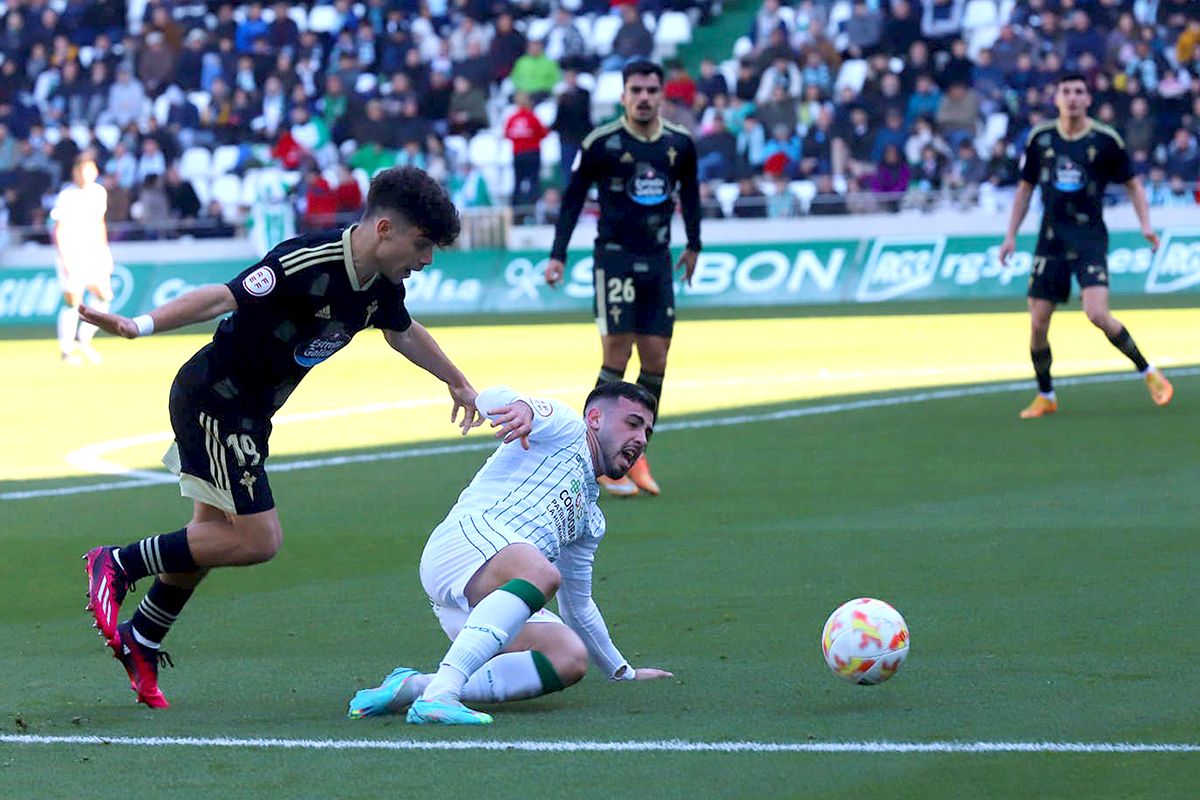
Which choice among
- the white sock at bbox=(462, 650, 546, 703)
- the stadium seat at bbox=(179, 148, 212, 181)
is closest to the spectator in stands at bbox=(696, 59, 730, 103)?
the stadium seat at bbox=(179, 148, 212, 181)

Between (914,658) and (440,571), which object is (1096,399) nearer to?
(914,658)

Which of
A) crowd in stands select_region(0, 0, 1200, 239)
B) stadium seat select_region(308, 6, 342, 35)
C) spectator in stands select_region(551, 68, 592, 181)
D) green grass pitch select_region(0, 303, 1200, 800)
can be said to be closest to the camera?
green grass pitch select_region(0, 303, 1200, 800)

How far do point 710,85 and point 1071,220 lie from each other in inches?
649

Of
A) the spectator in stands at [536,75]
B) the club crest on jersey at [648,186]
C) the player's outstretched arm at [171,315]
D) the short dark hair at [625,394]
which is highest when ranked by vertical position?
the player's outstretched arm at [171,315]

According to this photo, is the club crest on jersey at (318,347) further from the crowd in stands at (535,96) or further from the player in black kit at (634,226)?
the crowd in stands at (535,96)

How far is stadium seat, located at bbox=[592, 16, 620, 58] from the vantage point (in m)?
33.4

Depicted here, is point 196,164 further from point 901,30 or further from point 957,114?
point 957,114

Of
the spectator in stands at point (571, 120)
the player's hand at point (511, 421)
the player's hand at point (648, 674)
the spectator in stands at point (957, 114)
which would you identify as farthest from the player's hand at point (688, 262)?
the spectator in stands at point (571, 120)

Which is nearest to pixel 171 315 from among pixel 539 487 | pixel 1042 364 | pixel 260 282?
pixel 260 282

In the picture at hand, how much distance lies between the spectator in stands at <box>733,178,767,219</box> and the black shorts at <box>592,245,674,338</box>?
51.0ft

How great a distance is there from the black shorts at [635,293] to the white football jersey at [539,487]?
5370mm

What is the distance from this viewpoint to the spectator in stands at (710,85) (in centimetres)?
3058

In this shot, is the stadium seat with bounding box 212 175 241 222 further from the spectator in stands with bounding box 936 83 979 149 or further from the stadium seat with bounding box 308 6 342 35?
the spectator in stands with bounding box 936 83 979 149

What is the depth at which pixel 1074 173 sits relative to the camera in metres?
14.6
